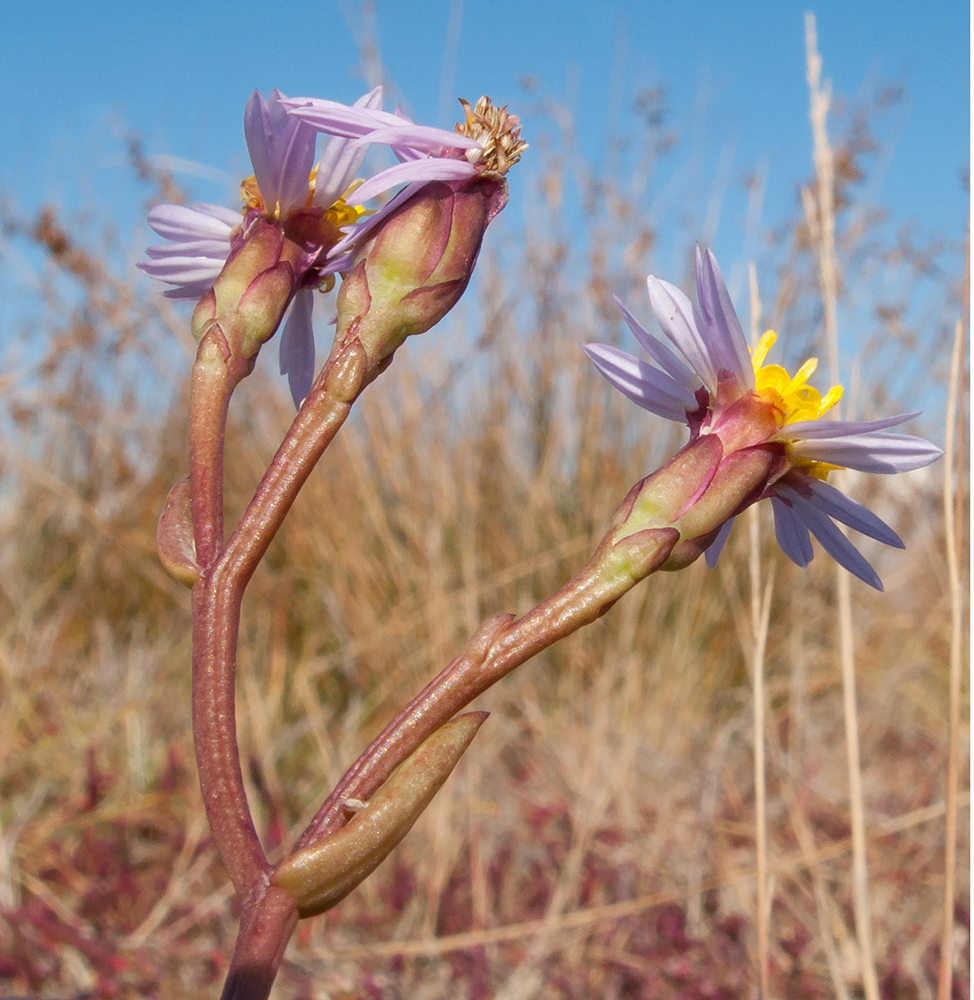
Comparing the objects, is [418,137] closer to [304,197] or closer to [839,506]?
[304,197]

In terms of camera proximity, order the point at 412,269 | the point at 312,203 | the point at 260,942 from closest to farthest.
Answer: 1. the point at 260,942
2. the point at 412,269
3. the point at 312,203

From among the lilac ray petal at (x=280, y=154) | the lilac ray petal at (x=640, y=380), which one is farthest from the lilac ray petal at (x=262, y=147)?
the lilac ray petal at (x=640, y=380)

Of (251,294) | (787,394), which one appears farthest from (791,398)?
(251,294)

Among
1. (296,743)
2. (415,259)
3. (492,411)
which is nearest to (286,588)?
(296,743)

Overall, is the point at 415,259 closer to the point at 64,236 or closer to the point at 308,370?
the point at 308,370

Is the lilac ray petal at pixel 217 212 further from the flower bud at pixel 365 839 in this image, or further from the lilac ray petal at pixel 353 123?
the flower bud at pixel 365 839

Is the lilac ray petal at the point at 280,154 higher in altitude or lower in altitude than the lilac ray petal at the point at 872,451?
higher
